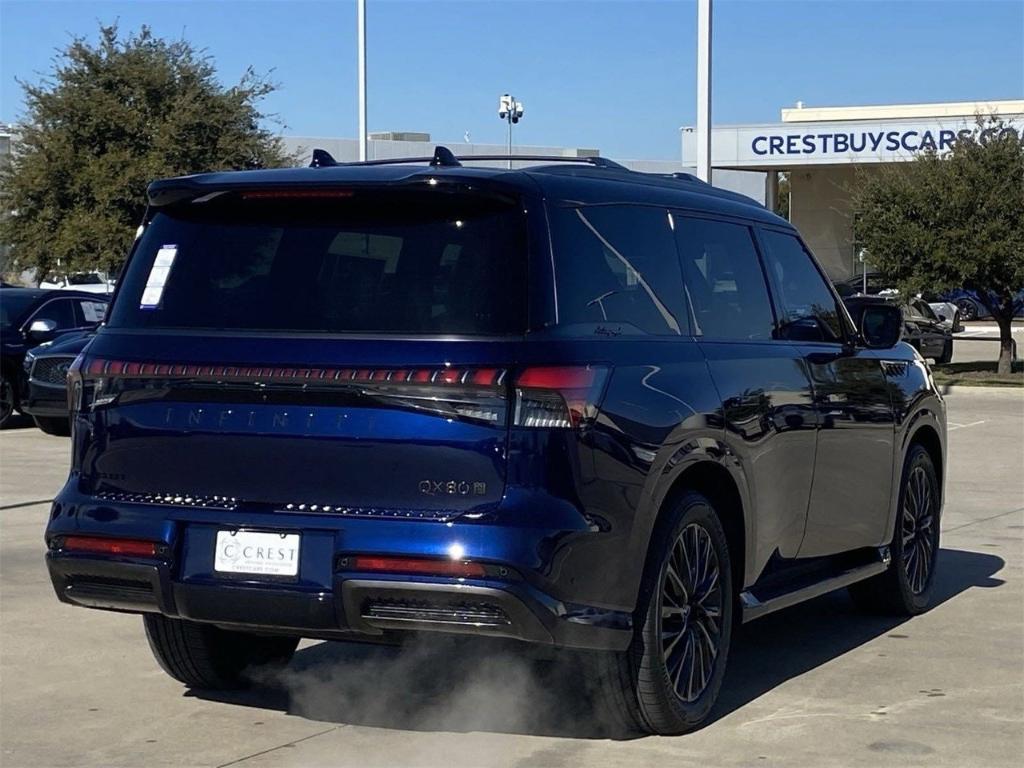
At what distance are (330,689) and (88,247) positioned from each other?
27046mm

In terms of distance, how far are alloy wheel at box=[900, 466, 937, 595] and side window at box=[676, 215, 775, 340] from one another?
184cm

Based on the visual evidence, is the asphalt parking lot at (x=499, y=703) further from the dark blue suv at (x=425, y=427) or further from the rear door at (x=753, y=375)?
the rear door at (x=753, y=375)

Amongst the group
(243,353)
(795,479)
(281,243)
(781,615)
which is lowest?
(781,615)

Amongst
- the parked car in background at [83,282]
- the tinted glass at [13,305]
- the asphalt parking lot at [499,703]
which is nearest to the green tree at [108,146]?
the parked car in background at [83,282]

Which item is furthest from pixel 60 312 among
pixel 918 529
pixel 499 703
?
pixel 499 703

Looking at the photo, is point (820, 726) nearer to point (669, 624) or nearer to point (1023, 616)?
point (669, 624)

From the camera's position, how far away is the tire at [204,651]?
631cm

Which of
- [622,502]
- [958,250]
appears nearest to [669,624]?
[622,502]

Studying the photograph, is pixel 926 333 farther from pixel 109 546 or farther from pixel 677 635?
pixel 109 546

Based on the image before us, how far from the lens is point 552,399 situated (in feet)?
16.6

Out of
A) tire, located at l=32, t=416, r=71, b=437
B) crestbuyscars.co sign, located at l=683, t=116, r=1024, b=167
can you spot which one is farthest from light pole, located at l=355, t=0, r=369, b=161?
crestbuyscars.co sign, located at l=683, t=116, r=1024, b=167

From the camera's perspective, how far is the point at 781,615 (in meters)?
8.34

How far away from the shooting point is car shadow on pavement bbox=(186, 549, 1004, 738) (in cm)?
607

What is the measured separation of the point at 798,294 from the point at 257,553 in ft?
10.2
